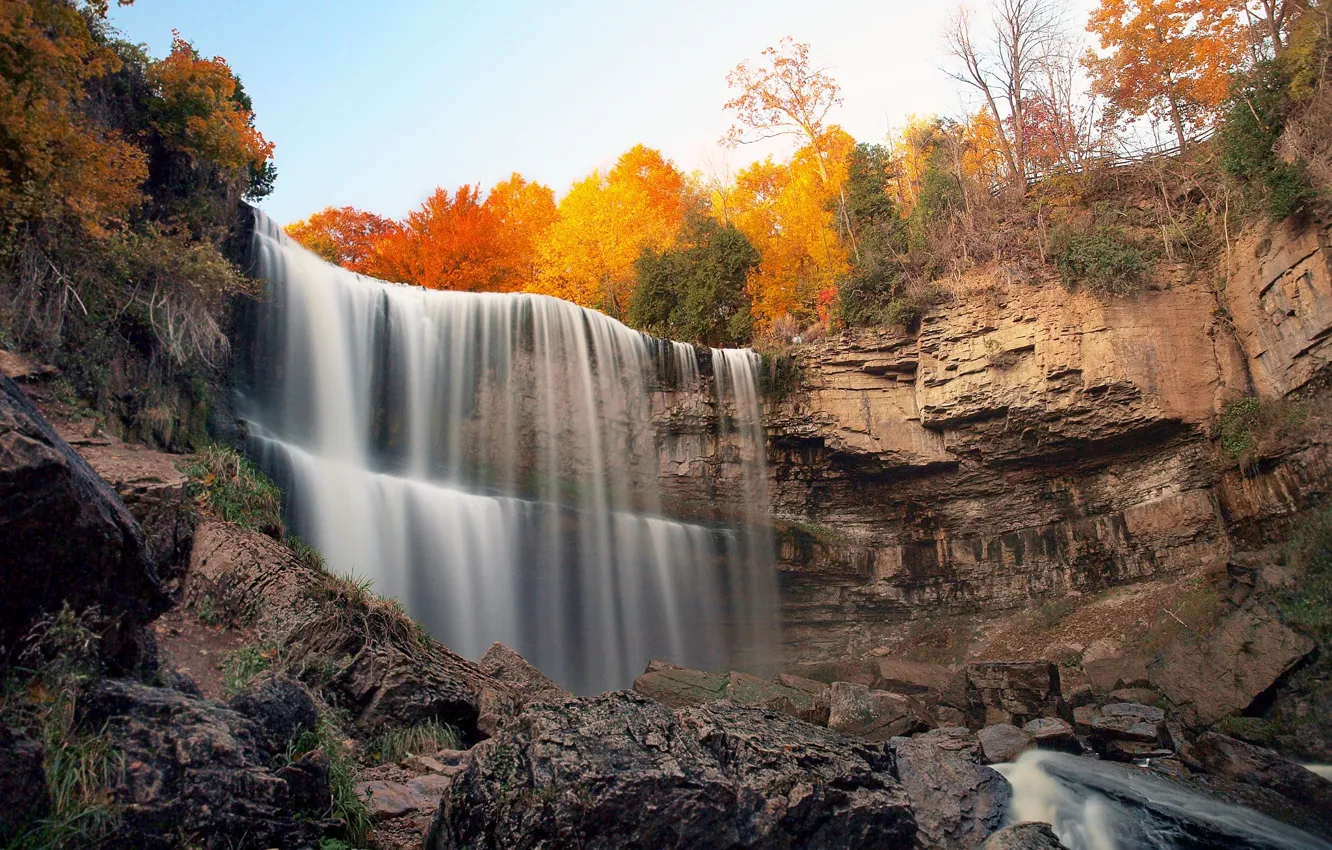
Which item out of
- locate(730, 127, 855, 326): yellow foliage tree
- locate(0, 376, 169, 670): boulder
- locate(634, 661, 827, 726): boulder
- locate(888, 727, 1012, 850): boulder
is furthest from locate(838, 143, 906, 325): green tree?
locate(0, 376, 169, 670): boulder

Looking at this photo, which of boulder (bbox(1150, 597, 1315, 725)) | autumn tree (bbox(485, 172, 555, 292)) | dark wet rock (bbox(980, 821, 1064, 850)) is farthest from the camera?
autumn tree (bbox(485, 172, 555, 292))

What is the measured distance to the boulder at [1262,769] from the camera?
29.8 ft

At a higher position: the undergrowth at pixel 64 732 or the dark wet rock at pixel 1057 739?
the undergrowth at pixel 64 732

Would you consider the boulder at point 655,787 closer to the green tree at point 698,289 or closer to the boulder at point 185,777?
the boulder at point 185,777

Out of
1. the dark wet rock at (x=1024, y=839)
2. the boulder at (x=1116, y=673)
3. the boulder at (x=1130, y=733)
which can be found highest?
the dark wet rock at (x=1024, y=839)

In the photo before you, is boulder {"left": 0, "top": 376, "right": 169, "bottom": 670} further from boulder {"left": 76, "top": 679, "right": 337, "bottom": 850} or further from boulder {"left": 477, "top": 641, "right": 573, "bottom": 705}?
boulder {"left": 477, "top": 641, "right": 573, "bottom": 705}

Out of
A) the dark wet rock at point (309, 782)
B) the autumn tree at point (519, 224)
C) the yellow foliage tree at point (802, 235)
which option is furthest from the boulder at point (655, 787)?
the autumn tree at point (519, 224)

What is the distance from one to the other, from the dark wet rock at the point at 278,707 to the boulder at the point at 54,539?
1021 millimetres

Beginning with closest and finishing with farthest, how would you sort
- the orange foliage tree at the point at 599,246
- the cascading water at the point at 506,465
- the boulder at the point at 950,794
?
the boulder at the point at 950,794
the cascading water at the point at 506,465
the orange foliage tree at the point at 599,246

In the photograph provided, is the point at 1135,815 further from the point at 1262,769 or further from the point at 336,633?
the point at 336,633

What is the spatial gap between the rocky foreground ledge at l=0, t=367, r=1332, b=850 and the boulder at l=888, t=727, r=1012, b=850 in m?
0.03

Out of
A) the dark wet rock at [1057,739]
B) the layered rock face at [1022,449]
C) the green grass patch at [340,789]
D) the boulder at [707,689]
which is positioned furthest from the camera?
the layered rock face at [1022,449]

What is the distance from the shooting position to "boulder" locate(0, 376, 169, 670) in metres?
3.64

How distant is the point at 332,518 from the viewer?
13.9 metres
